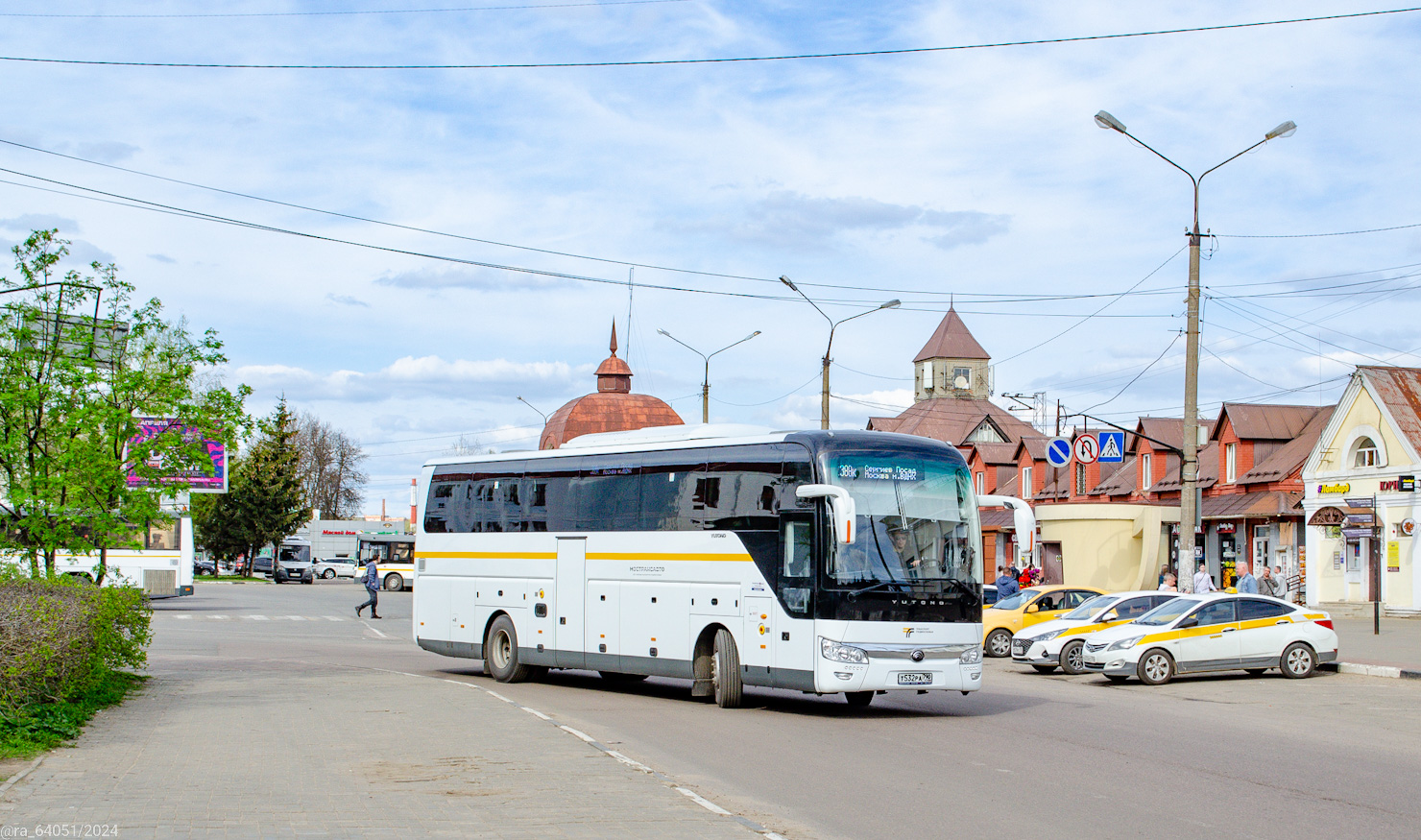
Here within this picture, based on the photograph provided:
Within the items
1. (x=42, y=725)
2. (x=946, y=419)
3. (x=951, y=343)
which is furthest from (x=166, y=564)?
(x=951, y=343)

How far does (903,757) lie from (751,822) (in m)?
3.74

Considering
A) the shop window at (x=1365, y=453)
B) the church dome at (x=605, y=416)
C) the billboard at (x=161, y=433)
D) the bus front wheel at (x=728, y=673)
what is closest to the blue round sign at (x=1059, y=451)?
the shop window at (x=1365, y=453)

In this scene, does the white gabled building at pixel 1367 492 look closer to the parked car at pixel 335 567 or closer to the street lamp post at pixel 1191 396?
the street lamp post at pixel 1191 396

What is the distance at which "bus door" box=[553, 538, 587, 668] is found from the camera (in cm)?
1856

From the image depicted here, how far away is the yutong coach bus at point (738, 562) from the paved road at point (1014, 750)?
66 centimetres

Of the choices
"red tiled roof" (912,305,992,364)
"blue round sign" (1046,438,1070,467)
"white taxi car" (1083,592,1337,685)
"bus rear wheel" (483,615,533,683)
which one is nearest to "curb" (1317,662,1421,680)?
"white taxi car" (1083,592,1337,685)

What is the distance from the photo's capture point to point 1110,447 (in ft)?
123

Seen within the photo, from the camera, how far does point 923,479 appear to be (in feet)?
50.5

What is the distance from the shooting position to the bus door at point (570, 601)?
60.9 feet

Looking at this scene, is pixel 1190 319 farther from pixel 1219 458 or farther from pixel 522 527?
pixel 1219 458

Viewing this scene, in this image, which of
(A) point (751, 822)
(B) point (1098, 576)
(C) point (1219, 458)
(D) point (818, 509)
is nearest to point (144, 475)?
(D) point (818, 509)

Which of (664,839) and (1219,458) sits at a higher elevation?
(1219,458)

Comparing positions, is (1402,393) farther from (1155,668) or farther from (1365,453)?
(1155,668)

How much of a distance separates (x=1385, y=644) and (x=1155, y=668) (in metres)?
8.83
